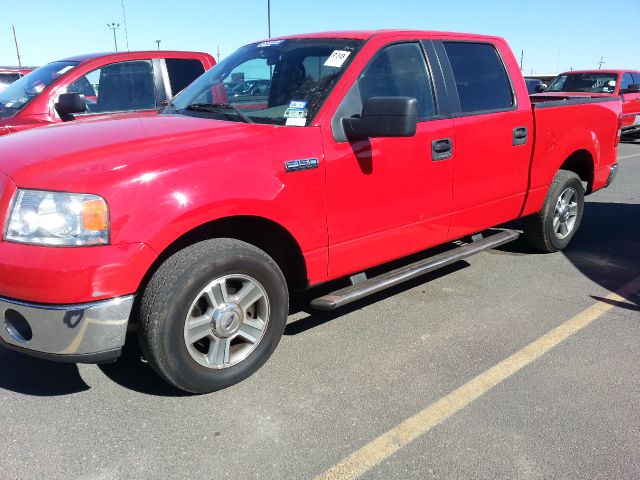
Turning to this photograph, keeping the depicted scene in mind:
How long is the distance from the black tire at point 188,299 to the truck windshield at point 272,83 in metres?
0.87

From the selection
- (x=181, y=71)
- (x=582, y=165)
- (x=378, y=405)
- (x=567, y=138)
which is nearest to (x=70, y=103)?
(x=181, y=71)

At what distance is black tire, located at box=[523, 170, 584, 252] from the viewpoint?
5066mm

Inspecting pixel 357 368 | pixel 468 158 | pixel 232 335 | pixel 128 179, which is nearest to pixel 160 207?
pixel 128 179

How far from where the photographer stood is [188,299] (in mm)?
2752

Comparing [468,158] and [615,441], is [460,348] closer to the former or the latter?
[615,441]

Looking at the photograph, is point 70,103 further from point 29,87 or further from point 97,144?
point 97,144

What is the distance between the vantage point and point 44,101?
575 cm

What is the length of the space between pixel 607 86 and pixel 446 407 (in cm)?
1378

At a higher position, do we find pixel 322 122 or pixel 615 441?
pixel 322 122

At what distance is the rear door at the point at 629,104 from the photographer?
46.4ft

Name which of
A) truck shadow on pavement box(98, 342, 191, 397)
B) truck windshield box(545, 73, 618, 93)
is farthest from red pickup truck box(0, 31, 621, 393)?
truck windshield box(545, 73, 618, 93)

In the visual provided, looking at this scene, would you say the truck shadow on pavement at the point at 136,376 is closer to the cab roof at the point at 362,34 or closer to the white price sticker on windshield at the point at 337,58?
the white price sticker on windshield at the point at 337,58

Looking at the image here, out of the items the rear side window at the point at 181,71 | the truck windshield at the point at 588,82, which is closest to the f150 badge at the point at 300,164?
the rear side window at the point at 181,71

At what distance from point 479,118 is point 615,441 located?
235 cm
